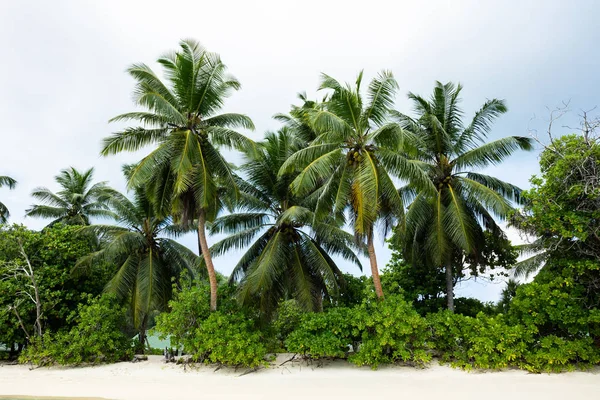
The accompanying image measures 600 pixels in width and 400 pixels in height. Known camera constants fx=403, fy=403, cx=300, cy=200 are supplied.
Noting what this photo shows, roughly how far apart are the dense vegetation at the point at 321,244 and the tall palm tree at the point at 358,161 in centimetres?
6

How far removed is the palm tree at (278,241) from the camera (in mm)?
13422

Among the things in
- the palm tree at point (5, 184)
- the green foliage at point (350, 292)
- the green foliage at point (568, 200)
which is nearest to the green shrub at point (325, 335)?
the green foliage at point (350, 292)

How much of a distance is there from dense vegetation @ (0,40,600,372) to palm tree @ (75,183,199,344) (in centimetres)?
8

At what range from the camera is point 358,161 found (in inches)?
483

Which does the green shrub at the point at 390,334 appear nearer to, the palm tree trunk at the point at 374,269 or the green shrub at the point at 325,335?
the green shrub at the point at 325,335

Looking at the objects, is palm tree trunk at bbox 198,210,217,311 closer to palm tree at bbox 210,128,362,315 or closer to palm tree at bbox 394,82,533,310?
palm tree at bbox 210,128,362,315

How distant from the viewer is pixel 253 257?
584 inches

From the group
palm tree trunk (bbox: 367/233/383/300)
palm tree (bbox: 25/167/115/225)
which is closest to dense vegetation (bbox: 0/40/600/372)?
palm tree trunk (bbox: 367/233/383/300)

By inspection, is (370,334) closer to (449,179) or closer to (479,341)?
(479,341)

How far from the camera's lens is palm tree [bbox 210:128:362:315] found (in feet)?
44.0

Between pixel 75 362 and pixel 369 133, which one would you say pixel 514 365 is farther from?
pixel 75 362

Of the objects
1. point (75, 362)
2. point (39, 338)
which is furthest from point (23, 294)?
point (75, 362)

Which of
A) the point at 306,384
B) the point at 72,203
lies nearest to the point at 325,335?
the point at 306,384

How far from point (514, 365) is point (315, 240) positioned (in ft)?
23.4
